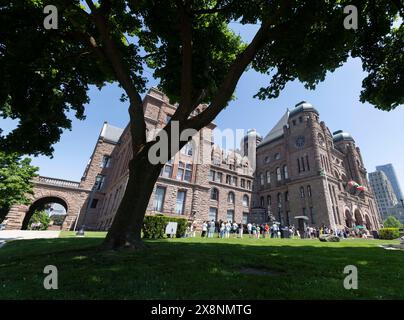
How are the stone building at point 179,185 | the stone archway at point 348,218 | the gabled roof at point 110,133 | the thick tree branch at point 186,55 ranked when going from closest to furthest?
the thick tree branch at point 186,55 < the stone building at point 179,185 < the stone archway at point 348,218 < the gabled roof at point 110,133

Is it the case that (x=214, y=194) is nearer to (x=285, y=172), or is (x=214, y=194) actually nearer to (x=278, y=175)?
(x=278, y=175)

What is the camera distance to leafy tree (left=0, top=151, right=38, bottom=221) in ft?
82.6

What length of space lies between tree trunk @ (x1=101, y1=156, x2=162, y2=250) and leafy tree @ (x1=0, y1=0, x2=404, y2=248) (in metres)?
0.04

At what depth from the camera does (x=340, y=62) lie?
1123cm

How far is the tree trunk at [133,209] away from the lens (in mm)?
7725

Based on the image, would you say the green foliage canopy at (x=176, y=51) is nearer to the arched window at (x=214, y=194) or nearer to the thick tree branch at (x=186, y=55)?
the thick tree branch at (x=186, y=55)

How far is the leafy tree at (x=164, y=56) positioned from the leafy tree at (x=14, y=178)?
668 inches

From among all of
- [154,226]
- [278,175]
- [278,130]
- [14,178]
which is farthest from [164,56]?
[278,130]

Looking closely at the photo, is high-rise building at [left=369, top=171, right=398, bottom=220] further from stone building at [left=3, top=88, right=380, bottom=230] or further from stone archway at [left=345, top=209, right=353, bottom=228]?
stone archway at [left=345, top=209, right=353, bottom=228]

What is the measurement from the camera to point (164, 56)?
12.7m

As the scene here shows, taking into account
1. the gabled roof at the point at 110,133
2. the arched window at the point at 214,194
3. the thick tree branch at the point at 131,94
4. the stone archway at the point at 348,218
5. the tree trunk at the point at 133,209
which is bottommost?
the tree trunk at the point at 133,209

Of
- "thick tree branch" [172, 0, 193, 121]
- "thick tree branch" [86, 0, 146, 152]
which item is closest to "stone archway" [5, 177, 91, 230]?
"thick tree branch" [86, 0, 146, 152]

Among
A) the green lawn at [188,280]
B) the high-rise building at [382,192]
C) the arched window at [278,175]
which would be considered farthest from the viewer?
the high-rise building at [382,192]

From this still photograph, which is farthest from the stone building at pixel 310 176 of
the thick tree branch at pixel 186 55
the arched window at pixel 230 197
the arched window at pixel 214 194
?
the thick tree branch at pixel 186 55
